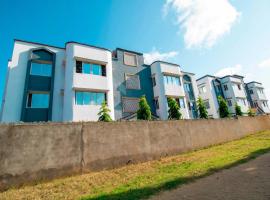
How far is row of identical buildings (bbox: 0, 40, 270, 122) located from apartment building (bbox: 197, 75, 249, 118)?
37.5 feet

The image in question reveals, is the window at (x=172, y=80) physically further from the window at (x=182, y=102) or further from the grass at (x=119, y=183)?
the grass at (x=119, y=183)

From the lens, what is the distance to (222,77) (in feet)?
113

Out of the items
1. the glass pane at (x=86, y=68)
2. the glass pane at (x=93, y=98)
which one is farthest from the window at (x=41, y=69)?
the glass pane at (x=93, y=98)

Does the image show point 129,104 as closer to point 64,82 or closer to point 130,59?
point 130,59

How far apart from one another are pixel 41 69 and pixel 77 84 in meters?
4.33

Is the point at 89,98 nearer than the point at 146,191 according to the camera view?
No

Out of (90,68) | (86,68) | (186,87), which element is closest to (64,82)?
(86,68)

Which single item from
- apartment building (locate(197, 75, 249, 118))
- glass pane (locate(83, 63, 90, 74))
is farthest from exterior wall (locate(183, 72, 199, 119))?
glass pane (locate(83, 63, 90, 74))

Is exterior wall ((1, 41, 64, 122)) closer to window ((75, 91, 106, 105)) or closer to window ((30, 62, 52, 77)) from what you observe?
window ((30, 62, 52, 77))

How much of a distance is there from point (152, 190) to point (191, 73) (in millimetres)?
26726

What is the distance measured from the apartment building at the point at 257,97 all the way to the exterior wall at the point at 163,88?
2622cm

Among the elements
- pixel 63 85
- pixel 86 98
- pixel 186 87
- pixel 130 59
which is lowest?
pixel 86 98

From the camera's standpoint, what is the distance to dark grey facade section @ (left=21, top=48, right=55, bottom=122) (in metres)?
14.9

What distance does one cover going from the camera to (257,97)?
38531mm
